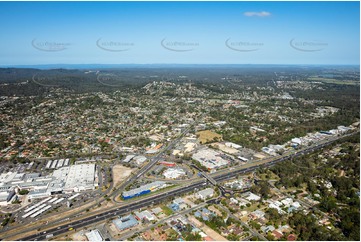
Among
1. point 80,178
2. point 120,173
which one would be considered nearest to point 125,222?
point 80,178

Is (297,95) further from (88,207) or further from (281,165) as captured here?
(88,207)

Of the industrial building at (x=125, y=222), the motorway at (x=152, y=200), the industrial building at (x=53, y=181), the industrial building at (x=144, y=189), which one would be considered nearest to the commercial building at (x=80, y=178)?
the industrial building at (x=53, y=181)

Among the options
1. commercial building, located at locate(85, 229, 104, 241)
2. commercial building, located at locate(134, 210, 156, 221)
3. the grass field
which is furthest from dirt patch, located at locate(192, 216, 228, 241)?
the grass field

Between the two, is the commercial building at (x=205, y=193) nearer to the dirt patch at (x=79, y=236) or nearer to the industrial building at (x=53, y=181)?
the dirt patch at (x=79, y=236)

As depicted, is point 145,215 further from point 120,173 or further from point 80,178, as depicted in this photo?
point 80,178

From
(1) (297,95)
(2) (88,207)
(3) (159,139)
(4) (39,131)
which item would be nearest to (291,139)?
(3) (159,139)

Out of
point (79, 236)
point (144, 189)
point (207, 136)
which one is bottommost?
point (79, 236)

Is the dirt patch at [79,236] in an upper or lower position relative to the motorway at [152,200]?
lower
